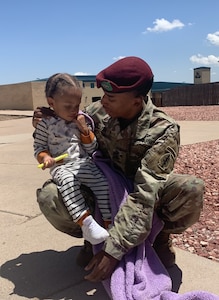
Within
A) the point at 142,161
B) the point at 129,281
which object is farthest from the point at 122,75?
the point at 129,281

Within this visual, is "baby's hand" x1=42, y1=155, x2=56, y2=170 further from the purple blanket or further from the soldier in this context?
the purple blanket

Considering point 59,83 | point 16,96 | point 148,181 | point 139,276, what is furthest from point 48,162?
point 16,96

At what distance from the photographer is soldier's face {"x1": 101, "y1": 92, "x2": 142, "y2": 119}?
8.08ft

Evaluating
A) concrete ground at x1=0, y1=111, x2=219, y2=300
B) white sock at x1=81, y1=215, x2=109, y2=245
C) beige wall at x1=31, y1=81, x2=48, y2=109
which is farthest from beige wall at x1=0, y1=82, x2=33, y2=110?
white sock at x1=81, y1=215, x2=109, y2=245

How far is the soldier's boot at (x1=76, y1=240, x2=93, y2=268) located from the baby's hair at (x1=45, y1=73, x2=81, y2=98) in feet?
3.45

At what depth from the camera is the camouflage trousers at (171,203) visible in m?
2.45

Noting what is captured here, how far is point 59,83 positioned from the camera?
2.68 meters

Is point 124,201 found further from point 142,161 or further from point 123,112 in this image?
point 123,112

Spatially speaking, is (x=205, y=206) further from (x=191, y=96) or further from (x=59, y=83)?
(x=191, y=96)

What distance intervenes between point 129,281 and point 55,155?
1.00m

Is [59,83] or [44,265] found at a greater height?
[59,83]

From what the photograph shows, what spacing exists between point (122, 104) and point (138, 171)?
0.41m

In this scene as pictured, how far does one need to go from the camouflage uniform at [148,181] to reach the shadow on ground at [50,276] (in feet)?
1.24

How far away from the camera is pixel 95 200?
268 cm
